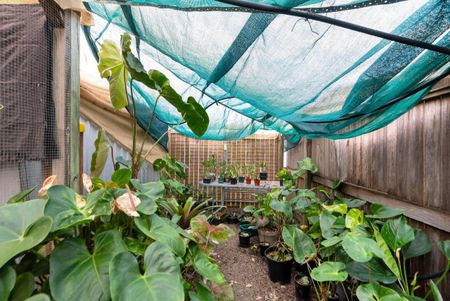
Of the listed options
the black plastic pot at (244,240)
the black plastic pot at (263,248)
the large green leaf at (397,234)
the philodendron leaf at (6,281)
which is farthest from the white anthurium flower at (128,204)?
the black plastic pot at (244,240)

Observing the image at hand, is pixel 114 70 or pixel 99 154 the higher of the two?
pixel 114 70

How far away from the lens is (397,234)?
3.71 ft

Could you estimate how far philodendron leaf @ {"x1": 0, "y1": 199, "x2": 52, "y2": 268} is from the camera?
0.57 meters

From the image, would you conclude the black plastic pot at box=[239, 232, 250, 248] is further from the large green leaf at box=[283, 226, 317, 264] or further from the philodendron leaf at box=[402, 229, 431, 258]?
the philodendron leaf at box=[402, 229, 431, 258]

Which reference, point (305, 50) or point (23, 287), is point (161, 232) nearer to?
point (23, 287)

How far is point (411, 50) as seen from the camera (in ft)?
3.03

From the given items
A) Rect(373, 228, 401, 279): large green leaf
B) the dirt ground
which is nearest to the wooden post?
Rect(373, 228, 401, 279): large green leaf

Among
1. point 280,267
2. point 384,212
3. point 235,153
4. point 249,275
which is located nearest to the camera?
point 384,212

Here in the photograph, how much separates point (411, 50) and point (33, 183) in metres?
1.78

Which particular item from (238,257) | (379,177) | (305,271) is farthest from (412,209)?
(238,257)

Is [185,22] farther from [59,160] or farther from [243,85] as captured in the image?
[59,160]

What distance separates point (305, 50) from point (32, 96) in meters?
1.26

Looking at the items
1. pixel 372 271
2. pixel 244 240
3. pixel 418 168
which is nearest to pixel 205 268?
pixel 372 271

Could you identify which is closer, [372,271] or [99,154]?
[372,271]
